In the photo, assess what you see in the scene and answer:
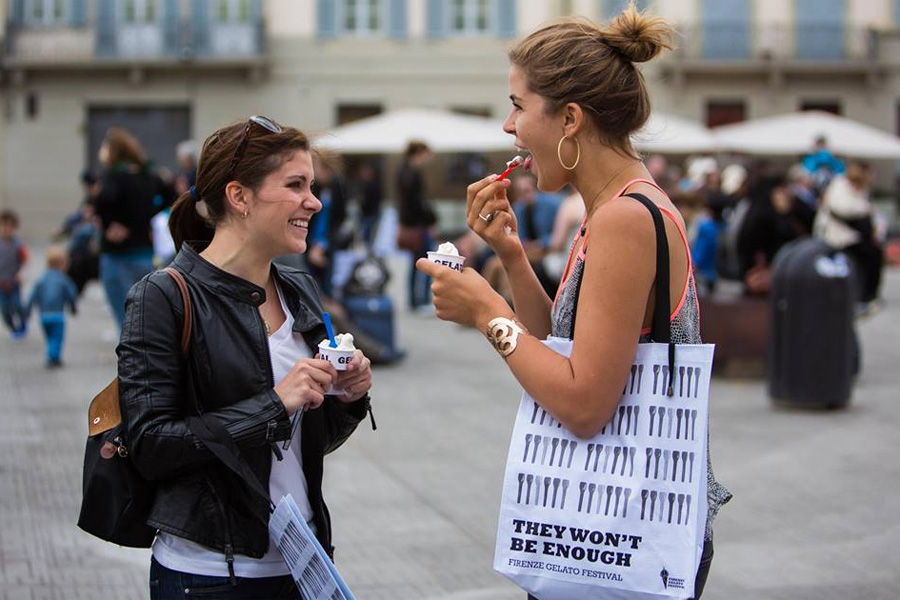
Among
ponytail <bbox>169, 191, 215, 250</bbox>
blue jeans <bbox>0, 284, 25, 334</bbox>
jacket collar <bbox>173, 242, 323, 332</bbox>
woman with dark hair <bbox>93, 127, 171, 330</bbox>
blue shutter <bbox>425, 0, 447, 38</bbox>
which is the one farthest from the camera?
blue shutter <bbox>425, 0, 447, 38</bbox>

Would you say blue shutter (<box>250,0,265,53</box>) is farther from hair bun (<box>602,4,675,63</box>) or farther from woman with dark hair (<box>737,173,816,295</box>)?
hair bun (<box>602,4,675,63</box>)

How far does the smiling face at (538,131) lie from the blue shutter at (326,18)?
3368 centimetres

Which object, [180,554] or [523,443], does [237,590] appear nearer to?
[180,554]

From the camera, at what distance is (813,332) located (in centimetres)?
951

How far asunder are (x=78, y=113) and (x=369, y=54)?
780 centimetres

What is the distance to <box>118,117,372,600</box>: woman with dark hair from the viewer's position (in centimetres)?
278

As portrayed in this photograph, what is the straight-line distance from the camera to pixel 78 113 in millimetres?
36000

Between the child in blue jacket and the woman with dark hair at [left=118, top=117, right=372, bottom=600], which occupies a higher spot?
the woman with dark hair at [left=118, top=117, right=372, bottom=600]

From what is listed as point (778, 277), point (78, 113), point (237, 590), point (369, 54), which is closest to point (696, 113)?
point (369, 54)

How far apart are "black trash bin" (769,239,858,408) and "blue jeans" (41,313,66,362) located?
578cm

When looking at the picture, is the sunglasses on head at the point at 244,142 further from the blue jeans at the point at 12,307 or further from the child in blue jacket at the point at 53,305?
the blue jeans at the point at 12,307

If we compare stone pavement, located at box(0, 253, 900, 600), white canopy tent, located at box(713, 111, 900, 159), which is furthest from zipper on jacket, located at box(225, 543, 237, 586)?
white canopy tent, located at box(713, 111, 900, 159)

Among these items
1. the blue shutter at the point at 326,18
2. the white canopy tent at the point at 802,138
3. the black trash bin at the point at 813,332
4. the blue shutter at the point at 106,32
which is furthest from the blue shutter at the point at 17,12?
the black trash bin at the point at 813,332

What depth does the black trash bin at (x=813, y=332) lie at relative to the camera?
373 inches
